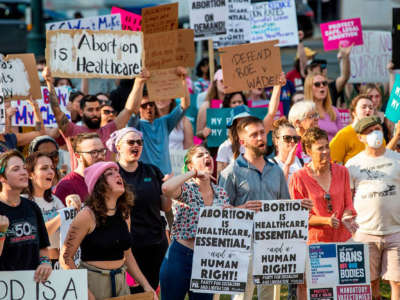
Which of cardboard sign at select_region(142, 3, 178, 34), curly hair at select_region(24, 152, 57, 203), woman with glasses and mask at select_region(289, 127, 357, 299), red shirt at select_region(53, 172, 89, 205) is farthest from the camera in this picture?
cardboard sign at select_region(142, 3, 178, 34)

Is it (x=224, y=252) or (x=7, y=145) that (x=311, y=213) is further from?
(x=7, y=145)

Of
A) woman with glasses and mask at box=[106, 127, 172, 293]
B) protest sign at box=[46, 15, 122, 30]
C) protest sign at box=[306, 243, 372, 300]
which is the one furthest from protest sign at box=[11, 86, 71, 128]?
protest sign at box=[306, 243, 372, 300]

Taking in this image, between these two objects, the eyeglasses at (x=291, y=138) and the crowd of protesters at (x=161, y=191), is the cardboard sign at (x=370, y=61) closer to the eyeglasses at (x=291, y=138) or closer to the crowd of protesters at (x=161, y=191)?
the crowd of protesters at (x=161, y=191)

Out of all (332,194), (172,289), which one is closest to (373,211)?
(332,194)

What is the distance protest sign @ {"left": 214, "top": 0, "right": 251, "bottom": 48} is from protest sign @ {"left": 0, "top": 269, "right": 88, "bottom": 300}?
6.68 metres

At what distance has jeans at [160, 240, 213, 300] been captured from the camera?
22.1 feet

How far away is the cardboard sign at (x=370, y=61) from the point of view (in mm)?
13086

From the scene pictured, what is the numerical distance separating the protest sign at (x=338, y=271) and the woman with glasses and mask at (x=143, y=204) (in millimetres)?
1276

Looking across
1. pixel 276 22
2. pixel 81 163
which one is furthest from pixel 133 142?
pixel 276 22

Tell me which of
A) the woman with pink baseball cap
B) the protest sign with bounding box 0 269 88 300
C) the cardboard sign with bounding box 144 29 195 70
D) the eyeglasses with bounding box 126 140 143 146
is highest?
the cardboard sign with bounding box 144 29 195 70

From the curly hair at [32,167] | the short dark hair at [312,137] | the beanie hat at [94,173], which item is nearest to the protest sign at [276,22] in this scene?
the short dark hair at [312,137]

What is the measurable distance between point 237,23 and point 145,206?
5.44 meters

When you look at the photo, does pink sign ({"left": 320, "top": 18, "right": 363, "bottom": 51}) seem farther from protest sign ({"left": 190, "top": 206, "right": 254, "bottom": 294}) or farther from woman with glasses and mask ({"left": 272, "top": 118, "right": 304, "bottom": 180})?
protest sign ({"left": 190, "top": 206, "right": 254, "bottom": 294})

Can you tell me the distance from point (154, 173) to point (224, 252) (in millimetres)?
1000
